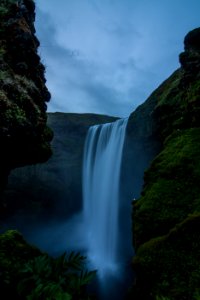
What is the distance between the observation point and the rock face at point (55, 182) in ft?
75.3

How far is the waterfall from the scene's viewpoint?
16984 millimetres

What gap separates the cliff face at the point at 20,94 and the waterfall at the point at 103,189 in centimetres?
846

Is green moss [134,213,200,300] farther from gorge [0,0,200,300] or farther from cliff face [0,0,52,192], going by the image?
cliff face [0,0,52,192]

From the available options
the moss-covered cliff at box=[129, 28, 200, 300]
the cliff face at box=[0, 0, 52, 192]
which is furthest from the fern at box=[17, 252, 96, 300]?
the cliff face at box=[0, 0, 52, 192]

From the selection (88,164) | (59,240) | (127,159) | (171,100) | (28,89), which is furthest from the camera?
(88,164)

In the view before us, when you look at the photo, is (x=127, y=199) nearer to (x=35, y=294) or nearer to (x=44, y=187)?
(x=44, y=187)

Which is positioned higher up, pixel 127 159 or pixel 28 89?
pixel 28 89

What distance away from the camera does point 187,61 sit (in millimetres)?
11008

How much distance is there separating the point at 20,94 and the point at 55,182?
16677 millimetres

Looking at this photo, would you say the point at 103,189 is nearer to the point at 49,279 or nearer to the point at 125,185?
the point at 125,185

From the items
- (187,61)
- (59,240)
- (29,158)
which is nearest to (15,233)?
(29,158)

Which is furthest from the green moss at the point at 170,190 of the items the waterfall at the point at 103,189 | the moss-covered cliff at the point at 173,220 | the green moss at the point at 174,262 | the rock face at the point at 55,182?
the rock face at the point at 55,182

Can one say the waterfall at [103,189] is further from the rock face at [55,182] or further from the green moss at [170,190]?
the green moss at [170,190]

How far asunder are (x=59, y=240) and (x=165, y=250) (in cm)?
1723
